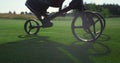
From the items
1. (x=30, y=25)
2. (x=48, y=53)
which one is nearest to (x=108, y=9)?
(x=30, y=25)

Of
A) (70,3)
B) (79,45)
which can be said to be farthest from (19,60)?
(70,3)

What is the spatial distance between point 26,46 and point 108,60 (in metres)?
2.72

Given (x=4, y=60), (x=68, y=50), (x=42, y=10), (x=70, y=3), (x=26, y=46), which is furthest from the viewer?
(x=42, y=10)

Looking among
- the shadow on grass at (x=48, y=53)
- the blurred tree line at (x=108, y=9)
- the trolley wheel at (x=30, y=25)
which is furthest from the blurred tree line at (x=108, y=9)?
the shadow on grass at (x=48, y=53)

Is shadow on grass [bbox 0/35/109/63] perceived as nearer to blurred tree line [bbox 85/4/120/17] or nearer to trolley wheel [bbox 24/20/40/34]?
trolley wheel [bbox 24/20/40/34]

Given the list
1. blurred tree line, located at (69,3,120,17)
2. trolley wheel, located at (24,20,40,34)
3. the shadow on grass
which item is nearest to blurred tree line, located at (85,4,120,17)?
blurred tree line, located at (69,3,120,17)

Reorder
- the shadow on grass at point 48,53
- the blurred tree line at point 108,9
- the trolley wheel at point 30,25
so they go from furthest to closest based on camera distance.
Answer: the blurred tree line at point 108,9, the trolley wheel at point 30,25, the shadow on grass at point 48,53

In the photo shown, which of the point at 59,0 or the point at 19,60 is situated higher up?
the point at 59,0

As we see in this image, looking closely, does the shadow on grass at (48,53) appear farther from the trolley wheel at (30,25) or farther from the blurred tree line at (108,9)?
the blurred tree line at (108,9)

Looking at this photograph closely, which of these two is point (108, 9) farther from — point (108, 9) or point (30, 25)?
point (30, 25)

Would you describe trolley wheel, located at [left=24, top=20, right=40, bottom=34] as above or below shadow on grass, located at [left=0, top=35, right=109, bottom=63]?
above

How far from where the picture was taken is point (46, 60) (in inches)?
241

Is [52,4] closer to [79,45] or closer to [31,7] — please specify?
[31,7]

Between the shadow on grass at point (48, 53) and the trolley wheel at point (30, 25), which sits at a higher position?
the trolley wheel at point (30, 25)
